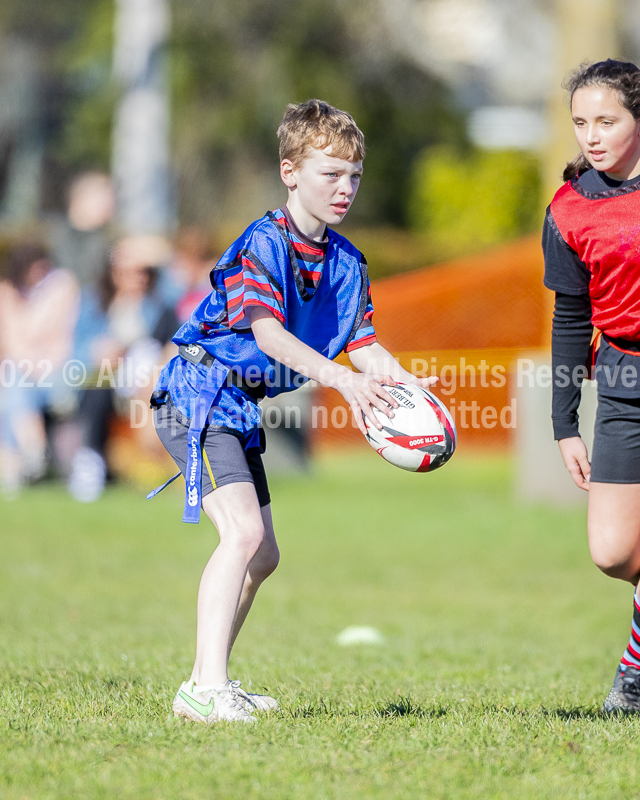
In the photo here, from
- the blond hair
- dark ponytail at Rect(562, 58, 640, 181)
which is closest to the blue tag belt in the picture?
the blond hair

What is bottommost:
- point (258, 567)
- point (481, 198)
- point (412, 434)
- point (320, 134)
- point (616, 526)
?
point (258, 567)

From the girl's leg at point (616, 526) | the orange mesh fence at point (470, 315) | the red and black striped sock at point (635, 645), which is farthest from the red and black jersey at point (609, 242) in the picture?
the orange mesh fence at point (470, 315)

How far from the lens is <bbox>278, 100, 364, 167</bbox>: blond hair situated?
4.06 m

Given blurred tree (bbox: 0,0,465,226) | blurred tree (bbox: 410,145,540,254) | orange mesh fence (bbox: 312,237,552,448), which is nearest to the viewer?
orange mesh fence (bbox: 312,237,552,448)

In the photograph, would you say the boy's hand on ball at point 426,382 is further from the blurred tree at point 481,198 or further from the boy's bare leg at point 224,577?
the blurred tree at point 481,198

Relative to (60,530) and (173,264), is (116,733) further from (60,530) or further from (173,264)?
(173,264)

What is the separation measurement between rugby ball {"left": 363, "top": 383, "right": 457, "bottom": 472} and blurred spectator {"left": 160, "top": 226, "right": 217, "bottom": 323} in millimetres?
8304

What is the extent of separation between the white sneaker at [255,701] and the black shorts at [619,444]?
151cm

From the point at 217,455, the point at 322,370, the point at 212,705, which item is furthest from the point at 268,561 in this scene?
the point at 322,370

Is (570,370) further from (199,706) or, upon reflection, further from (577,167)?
(199,706)

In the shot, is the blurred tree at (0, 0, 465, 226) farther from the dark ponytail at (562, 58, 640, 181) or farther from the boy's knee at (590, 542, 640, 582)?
the boy's knee at (590, 542, 640, 582)

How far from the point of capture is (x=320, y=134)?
4.07 metres

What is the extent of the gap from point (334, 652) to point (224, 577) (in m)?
2.49

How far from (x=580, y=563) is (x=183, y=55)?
2161 cm
